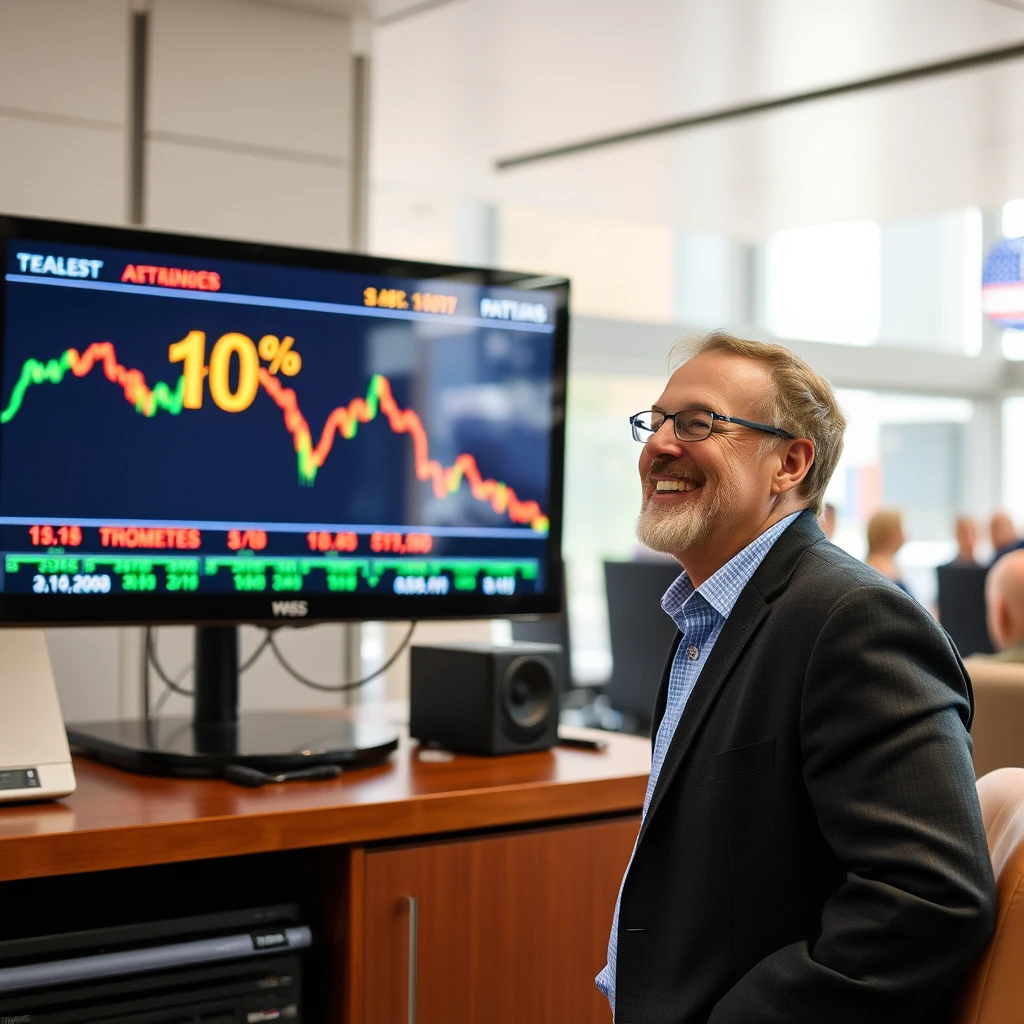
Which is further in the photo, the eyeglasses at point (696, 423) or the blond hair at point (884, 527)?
the blond hair at point (884, 527)

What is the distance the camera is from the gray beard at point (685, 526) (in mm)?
1577

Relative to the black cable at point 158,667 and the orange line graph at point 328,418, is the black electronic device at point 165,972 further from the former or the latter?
the orange line graph at point 328,418

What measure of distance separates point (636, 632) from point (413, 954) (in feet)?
10.4

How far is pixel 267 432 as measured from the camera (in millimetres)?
2090

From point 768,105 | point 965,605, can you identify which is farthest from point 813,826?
point 965,605

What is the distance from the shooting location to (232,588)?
81.5 inches

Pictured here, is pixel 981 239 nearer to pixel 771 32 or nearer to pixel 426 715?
pixel 771 32

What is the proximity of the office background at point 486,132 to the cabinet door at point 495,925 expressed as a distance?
1.03 meters

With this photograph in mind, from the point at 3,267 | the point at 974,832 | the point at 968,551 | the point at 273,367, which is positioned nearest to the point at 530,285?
the point at 273,367

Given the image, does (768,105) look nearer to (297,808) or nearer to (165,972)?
(297,808)

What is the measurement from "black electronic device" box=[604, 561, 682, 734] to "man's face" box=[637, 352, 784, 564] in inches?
117

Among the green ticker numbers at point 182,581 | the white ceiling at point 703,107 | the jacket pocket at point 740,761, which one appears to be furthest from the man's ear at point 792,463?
the white ceiling at point 703,107

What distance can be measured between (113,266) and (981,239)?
32.5 feet

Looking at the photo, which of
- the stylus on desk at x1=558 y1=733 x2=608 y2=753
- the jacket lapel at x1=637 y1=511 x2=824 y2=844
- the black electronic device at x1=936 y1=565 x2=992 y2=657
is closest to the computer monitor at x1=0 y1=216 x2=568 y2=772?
the stylus on desk at x1=558 y1=733 x2=608 y2=753
